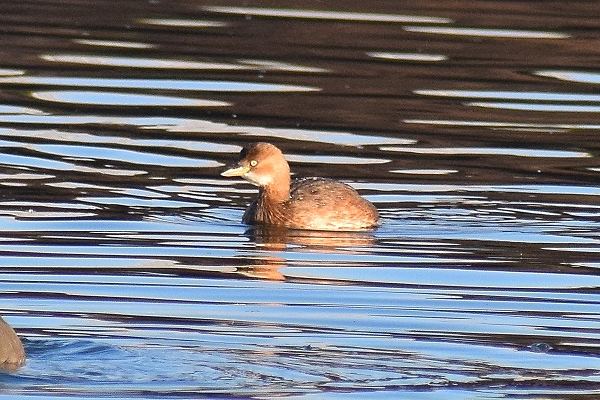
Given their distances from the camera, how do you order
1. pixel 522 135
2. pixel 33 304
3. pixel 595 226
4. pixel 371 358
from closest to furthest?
pixel 371 358 → pixel 33 304 → pixel 595 226 → pixel 522 135

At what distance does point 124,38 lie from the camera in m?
22.2

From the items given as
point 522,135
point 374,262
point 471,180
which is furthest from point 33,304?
point 522,135

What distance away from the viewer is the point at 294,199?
1542 centimetres

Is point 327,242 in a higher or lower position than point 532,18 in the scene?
lower

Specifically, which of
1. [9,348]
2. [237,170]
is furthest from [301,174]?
[9,348]

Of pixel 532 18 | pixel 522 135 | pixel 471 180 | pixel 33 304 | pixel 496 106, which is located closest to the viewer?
pixel 33 304

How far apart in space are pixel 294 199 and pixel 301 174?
135 cm

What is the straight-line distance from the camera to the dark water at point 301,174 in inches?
380

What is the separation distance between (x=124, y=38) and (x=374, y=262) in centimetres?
987

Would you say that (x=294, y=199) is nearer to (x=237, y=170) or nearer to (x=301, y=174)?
(x=237, y=170)

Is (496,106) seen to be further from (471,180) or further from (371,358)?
(371,358)

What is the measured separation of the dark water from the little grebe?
22 centimetres

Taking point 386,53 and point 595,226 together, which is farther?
point 386,53

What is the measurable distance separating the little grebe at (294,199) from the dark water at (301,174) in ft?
0.73
